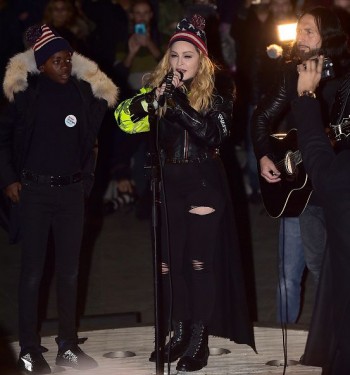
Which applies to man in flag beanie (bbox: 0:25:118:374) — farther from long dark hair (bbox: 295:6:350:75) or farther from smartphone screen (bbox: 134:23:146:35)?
smartphone screen (bbox: 134:23:146:35)

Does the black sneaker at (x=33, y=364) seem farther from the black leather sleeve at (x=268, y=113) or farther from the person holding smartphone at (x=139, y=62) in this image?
the person holding smartphone at (x=139, y=62)

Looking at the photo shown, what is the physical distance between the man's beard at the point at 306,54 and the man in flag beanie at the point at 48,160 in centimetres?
132

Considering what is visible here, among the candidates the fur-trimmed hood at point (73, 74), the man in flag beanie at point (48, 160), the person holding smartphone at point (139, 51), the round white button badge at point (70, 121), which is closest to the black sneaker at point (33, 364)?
the man in flag beanie at point (48, 160)

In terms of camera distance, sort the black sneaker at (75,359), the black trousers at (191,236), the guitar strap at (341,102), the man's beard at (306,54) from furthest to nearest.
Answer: the black sneaker at (75,359) → the black trousers at (191,236) → the man's beard at (306,54) → the guitar strap at (341,102)

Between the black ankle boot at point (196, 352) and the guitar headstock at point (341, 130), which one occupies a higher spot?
the guitar headstock at point (341, 130)

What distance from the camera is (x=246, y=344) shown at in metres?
7.27

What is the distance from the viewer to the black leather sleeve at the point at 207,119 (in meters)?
6.34

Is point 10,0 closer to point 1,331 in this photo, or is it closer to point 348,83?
point 1,331

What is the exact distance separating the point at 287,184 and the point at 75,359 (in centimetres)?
179

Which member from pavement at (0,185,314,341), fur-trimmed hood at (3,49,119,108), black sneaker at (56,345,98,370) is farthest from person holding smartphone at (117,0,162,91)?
black sneaker at (56,345,98,370)

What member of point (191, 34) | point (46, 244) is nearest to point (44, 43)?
point (191, 34)

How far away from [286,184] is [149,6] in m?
6.52

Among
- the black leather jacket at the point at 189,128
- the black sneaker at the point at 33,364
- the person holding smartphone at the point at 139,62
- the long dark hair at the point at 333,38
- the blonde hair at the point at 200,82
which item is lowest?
the black sneaker at the point at 33,364

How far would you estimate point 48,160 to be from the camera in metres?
6.81
